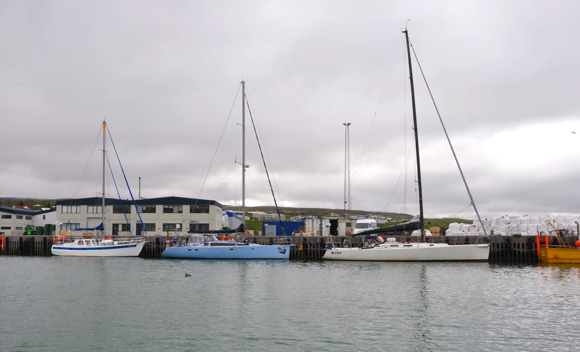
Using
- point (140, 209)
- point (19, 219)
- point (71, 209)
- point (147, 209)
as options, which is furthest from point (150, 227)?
point (19, 219)

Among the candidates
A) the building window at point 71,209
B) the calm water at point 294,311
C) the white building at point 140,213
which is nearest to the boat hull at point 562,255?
the calm water at point 294,311

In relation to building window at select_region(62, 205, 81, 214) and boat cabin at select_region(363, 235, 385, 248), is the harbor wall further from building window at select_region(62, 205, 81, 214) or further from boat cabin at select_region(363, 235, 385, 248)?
building window at select_region(62, 205, 81, 214)

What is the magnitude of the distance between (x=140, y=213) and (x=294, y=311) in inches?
2428

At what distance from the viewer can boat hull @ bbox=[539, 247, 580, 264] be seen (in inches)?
1591

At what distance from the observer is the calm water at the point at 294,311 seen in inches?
605

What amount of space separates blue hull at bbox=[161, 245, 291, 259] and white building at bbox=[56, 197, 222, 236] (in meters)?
25.3

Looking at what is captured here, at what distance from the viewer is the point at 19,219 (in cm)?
8969

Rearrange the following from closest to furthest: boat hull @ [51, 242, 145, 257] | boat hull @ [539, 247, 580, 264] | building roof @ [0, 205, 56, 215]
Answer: boat hull @ [539, 247, 580, 264], boat hull @ [51, 242, 145, 257], building roof @ [0, 205, 56, 215]

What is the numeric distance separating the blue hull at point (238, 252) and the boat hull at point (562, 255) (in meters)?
25.1

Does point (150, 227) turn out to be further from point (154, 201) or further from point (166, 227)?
point (154, 201)

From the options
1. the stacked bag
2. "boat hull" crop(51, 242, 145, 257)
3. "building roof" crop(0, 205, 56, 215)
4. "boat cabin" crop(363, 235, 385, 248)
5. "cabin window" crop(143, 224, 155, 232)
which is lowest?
"boat hull" crop(51, 242, 145, 257)

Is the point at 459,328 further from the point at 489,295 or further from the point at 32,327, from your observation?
the point at 32,327

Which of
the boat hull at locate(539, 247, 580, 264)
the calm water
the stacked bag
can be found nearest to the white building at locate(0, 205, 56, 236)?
the calm water

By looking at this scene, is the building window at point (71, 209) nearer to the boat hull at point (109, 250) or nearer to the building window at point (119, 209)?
the building window at point (119, 209)
